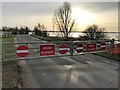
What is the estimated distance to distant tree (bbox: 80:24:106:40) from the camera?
33888 mm

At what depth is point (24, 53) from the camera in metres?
13.0

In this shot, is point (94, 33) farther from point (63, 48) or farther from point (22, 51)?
point (22, 51)

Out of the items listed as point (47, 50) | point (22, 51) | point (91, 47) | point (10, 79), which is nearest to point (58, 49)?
point (47, 50)

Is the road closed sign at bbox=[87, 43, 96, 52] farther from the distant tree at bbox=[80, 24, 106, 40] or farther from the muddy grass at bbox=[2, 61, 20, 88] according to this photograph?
the distant tree at bbox=[80, 24, 106, 40]

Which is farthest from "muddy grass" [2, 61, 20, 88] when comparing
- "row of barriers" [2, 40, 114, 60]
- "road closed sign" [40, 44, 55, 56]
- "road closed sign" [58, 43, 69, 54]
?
"road closed sign" [58, 43, 69, 54]

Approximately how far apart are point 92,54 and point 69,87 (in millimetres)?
10744

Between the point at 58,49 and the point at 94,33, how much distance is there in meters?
20.8

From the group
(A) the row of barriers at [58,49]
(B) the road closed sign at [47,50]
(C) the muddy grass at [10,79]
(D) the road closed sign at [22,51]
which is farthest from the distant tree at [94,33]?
(C) the muddy grass at [10,79]

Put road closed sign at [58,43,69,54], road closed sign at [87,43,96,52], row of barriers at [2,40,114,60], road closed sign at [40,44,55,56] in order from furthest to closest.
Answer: road closed sign at [87,43,96,52] < road closed sign at [58,43,69,54] < road closed sign at [40,44,55,56] < row of barriers at [2,40,114,60]

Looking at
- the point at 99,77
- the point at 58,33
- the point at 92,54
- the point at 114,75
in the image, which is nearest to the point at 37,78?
the point at 99,77

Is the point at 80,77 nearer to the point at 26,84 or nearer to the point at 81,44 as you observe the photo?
the point at 26,84

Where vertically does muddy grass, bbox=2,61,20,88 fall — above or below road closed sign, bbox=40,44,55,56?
below

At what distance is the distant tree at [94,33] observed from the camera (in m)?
33.9

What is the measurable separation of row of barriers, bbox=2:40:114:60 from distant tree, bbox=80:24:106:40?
14205 mm
